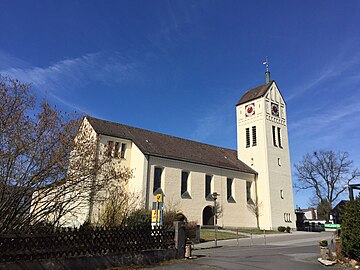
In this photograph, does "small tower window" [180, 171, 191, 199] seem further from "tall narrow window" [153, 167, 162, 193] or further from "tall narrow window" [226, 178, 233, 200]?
"tall narrow window" [226, 178, 233, 200]

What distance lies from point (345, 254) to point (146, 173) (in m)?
19.8

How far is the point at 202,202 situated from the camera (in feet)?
111

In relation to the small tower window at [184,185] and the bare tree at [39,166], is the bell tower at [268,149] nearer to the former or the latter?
the small tower window at [184,185]

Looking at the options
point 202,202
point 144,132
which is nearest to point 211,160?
point 202,202

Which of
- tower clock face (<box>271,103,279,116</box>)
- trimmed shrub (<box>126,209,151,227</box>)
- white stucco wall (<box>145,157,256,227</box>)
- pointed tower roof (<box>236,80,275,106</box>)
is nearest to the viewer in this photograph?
trimmed shrub (<box>126,209,151,227</box>)

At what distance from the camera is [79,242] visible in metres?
9.09

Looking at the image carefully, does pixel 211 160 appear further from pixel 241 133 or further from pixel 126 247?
pixel 126 247

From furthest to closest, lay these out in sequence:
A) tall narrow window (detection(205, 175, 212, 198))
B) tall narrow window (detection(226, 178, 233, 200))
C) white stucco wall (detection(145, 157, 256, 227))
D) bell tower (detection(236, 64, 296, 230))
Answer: bell tower (detection(236, 64, 296, 230)) < tall narrow window (detection(226, 178, 233, 200)) < tall narrow window (detection(205, 175, 212, 198)) < white stucco wall (detection(145, 157, 256, 227))

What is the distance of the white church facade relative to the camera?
30.8m

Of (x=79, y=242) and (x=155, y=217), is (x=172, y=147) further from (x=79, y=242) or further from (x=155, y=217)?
(x=79, y=242)

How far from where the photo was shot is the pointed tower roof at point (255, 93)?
139 ft

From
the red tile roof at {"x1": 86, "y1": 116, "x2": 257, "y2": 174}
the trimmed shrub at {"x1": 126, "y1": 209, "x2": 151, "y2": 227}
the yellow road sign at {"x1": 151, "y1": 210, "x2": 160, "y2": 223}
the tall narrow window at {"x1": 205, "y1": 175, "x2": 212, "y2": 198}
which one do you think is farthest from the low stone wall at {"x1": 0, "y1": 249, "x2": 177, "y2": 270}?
the tall narrow window at {"x1": 205, "y1": 175, "x2": 212, "y2": 198}

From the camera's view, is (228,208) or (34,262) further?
(228,208)

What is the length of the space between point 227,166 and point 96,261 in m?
29.2
